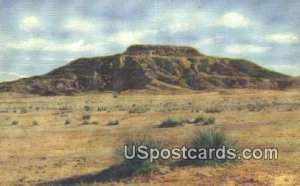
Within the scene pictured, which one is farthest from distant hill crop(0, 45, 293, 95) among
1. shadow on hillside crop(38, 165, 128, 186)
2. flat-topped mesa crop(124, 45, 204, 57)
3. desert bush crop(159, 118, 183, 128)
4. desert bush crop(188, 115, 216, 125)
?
shadow on hillside crop(38, 165, 128, 186)

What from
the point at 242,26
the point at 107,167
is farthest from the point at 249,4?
the point at 107,167

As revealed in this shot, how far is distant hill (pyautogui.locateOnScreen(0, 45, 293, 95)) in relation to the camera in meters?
65.1

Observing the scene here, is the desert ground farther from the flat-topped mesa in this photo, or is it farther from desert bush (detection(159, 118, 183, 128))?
the flat-topped mesa

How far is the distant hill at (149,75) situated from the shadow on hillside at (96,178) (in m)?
48.8

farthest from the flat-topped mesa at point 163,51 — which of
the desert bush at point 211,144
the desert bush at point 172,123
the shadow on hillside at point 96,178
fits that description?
the shadow on hillside at point 96,178

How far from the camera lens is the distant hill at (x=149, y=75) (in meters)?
65.1

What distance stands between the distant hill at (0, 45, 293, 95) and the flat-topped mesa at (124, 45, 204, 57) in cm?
13

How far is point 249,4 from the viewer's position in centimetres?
1501

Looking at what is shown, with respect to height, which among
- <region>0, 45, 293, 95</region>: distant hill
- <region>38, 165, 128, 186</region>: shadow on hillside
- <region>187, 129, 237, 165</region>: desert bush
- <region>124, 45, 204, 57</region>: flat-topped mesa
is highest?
<region>124, 45, 204, 57</region>: flat-topped mesa

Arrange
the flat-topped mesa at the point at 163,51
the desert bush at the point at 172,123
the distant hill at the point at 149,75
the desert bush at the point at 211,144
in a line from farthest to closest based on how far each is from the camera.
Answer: the flat-topped mesa at the point at 163,51 < the distant hill at the point at 149,75 < the desert bush at the point at 172,123 < the desert bush at the point at 211,144

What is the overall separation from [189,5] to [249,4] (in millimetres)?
1545

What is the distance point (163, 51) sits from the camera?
76.4 meters

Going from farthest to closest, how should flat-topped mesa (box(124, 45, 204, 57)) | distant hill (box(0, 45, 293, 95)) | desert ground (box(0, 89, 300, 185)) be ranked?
flat-topped mesa (box(124, 45, 204, 57))
distant hill (box(0, 45, 293, 95))
desert ground (box(0, 89, 300, 185))

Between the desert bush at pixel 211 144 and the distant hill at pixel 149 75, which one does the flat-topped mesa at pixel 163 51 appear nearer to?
the distant hill at pixel 149 75
